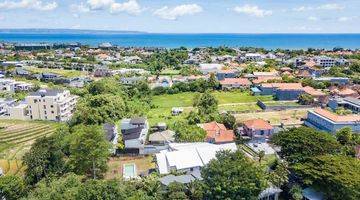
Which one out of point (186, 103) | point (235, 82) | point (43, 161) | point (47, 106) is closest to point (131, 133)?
point (43, 161)

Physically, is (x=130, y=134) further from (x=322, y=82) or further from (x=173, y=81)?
(x=322, y=82)

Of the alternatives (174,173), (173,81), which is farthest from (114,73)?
(174,173)

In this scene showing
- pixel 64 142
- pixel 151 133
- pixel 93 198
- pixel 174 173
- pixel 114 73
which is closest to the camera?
pixel 93 198

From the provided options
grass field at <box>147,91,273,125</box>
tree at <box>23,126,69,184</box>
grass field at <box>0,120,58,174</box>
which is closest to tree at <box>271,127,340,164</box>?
tree at <box>23,126,69,184</box>

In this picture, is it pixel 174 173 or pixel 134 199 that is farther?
pixel 174 173

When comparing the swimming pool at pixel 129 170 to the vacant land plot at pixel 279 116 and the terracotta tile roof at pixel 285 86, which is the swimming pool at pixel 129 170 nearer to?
the vacant land plot at pixel 279 116

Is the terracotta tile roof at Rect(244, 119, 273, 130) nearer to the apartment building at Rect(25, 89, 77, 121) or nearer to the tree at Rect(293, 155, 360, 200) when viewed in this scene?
the tree at Rect(293, 155, 360, 200)
